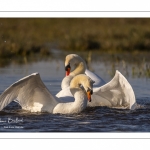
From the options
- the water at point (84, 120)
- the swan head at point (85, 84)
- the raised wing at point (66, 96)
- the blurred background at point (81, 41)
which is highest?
the blurred background at point (81, 41)

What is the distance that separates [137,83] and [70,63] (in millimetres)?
2422

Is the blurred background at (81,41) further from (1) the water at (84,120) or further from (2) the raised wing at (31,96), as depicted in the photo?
(2) the raised wing at (31,96)

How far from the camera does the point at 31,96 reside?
34.0ft

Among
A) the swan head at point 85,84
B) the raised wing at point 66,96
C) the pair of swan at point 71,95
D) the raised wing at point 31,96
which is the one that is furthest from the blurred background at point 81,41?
the raised wing at point 31,96

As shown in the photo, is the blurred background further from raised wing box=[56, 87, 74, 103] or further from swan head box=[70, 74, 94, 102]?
swan head box=[70, 74, 94, 102]

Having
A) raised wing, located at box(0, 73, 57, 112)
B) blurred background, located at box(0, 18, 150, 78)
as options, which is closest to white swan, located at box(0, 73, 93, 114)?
raised wing, located at box(0, 73, 57, 112)

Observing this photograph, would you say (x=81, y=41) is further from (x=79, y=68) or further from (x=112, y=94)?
(x=112, y=94)

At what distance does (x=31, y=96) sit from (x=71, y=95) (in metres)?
Result: 0.75

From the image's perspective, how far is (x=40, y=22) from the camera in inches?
869

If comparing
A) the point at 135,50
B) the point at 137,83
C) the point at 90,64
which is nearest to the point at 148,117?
the point at 137,83

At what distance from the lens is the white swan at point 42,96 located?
9.87 meters

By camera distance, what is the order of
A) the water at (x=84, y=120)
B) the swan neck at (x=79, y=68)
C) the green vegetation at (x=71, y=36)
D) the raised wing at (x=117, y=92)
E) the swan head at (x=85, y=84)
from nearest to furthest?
the water at (x=84, y=120), the swan head at (x=85, y=84), the raised wing at (x=117, y=92), the swan neck at (x=79, y=68), the green vegetation at (x=71, y=36)

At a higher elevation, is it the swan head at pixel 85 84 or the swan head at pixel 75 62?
the swan head at pixel 75 62
